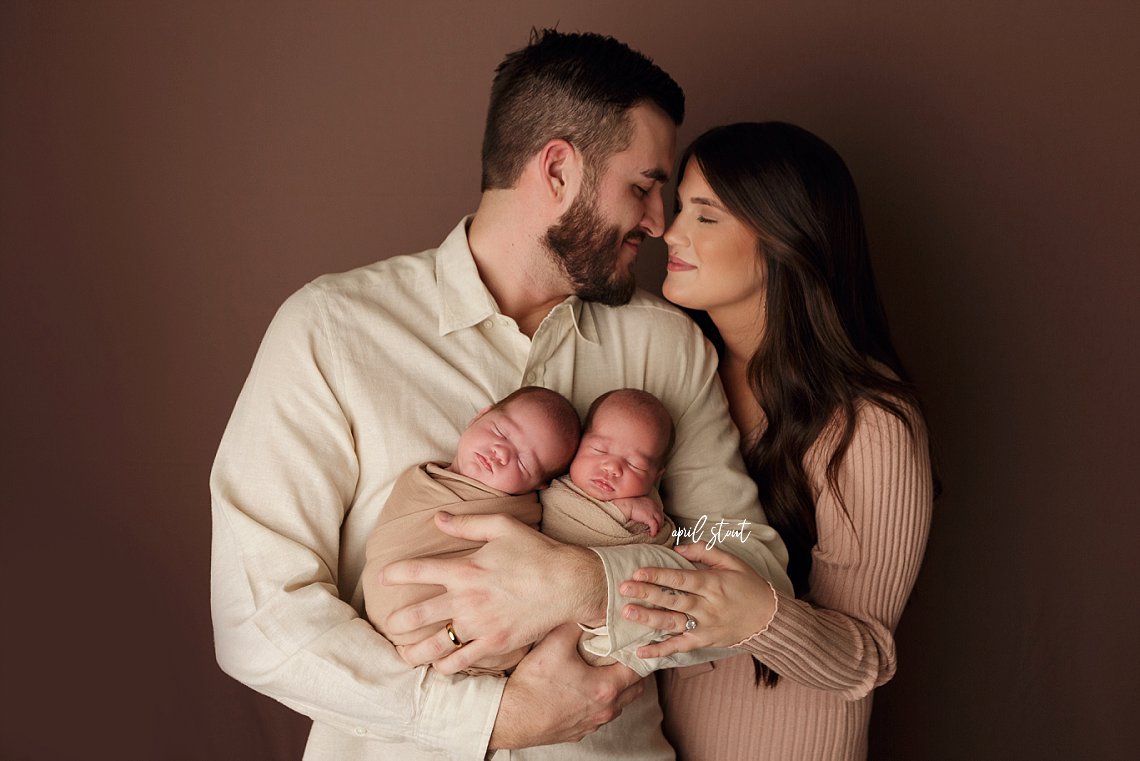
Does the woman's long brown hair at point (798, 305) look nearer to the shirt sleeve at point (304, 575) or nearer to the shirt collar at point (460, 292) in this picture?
the shirt collar at point (460, 292)

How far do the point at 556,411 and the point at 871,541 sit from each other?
737 mm

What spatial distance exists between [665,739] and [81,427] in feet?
5.33

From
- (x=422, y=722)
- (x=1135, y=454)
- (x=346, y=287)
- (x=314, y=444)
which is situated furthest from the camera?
(x=1135, y=454)

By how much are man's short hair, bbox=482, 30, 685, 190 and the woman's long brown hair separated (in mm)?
226

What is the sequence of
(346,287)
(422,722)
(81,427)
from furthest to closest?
1. (81,427)
2. (346,287)
3. (422,722)

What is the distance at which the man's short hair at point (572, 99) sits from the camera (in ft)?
6.93

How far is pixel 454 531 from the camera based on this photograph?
1716mm

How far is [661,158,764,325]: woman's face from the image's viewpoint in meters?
2.22

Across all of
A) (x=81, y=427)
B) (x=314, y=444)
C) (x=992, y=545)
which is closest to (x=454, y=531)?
(x=314, y=444)

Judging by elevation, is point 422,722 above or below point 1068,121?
below

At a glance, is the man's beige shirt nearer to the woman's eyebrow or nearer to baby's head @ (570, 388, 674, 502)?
baby's head @ (570, 388, 674, 502)

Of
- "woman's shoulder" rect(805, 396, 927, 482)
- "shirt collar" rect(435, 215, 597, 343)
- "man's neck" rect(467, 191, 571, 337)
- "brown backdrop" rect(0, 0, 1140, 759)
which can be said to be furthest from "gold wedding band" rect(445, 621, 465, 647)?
"brown backdrop" rect(0, 0, 1140, 759)

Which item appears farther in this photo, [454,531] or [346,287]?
[346,287]

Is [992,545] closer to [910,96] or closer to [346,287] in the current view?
[910,96]
